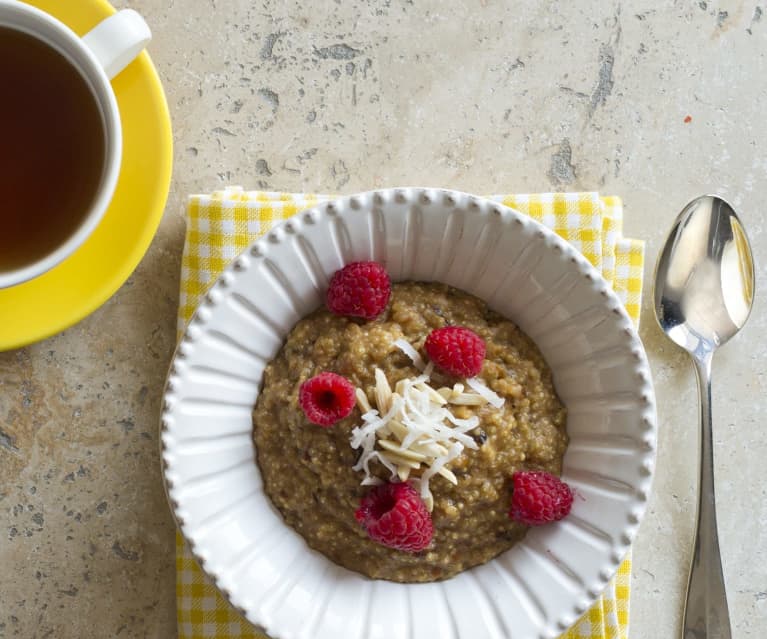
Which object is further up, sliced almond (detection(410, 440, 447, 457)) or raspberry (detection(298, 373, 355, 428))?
raspberry (detection(298, 373, 355, 428))

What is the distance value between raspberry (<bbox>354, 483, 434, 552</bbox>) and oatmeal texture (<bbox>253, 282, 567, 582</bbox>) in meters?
0.03

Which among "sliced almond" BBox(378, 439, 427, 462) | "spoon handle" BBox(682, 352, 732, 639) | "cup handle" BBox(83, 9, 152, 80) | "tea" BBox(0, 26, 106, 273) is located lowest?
"spoon handle" BBox(682, 352, 732, 639)

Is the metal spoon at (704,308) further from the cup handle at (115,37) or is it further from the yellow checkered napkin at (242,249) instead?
the cup handle at (115,37)

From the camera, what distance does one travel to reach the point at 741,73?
5.94ft

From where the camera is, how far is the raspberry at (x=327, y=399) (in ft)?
4.47

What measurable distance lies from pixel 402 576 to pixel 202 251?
69 cm

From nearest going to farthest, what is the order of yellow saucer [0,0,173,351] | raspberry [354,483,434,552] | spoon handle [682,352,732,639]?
raspberry [354,483,434,552]
yellow saucer [0,0,173,351]
spoon handle [682,352,732,639]

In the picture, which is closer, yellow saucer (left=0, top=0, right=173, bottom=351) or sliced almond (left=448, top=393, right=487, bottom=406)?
sliced almond (left=448, top=393, right=487, bottom=406)

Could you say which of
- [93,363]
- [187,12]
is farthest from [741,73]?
[93,363]

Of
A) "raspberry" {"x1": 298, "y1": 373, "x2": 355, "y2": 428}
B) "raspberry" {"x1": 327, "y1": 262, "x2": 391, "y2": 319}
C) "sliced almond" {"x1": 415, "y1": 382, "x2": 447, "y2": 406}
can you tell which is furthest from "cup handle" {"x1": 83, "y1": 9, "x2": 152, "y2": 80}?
"sliced almond" {"x1": 415, "y1": 382, "x2": 447, "y2": 406}

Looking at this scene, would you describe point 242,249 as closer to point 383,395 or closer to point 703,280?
point 383,395

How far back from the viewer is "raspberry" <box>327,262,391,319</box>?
1.45 meters

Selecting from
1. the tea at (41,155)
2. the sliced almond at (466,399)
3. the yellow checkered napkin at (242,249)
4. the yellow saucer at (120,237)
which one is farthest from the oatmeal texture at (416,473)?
the tea at (41,155)

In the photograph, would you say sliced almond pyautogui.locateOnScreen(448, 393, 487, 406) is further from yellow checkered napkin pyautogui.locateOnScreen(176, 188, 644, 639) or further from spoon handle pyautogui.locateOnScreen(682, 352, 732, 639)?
spoon handle pyautogui.locateOnScreen(682, 352, 732, 639)
